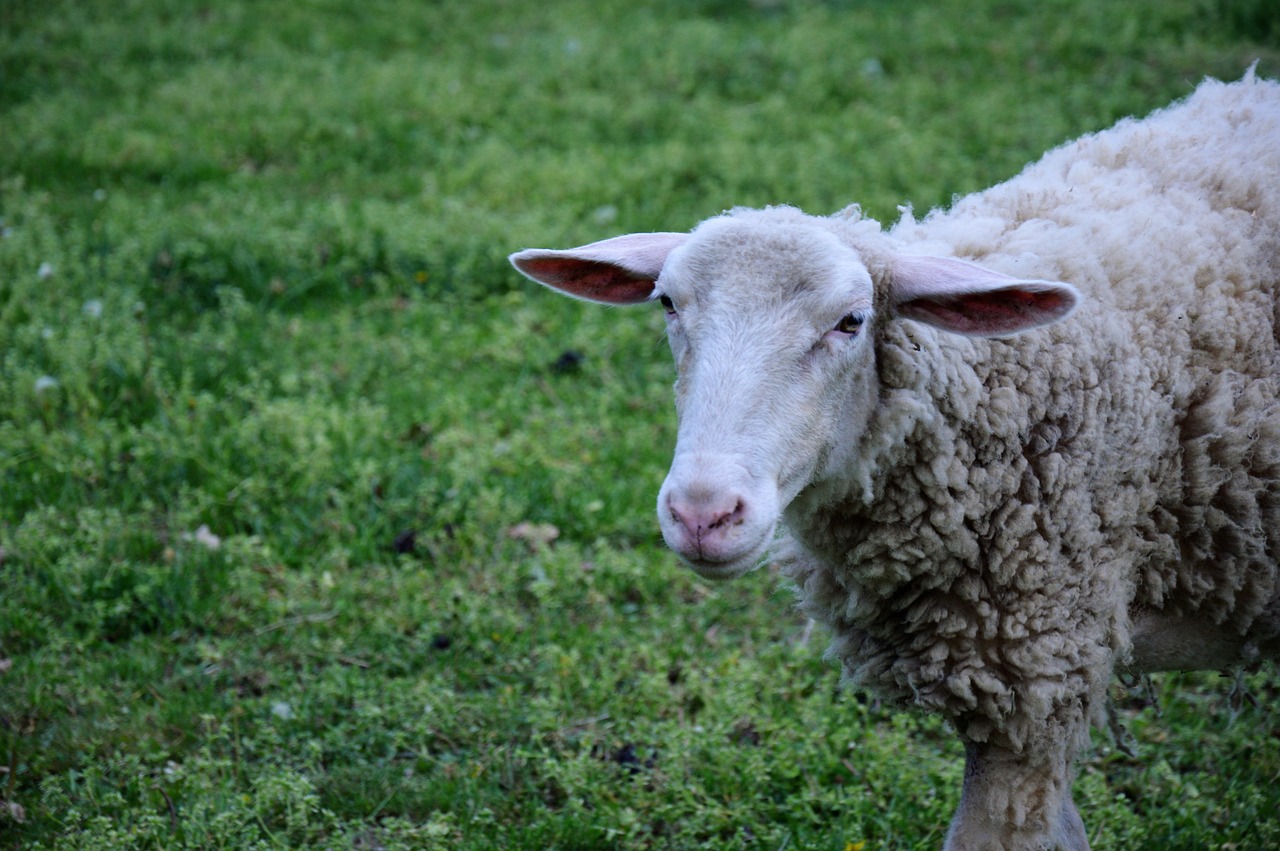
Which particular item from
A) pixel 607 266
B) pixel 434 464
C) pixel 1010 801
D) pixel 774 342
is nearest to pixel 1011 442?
pixel 774 342

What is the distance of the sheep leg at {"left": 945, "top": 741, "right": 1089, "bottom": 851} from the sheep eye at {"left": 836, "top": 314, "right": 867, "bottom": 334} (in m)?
0.98

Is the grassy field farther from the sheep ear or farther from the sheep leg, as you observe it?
the sheep ear

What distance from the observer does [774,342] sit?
2.36 m

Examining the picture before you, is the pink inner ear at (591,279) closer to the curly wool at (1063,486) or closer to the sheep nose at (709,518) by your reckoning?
the curly wool at (1063,486)

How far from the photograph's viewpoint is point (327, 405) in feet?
15.9

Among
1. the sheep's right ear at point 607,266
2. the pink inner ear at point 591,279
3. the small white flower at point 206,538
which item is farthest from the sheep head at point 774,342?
the small white flower at point 206,538

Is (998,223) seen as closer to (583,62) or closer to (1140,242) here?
(1140,242)

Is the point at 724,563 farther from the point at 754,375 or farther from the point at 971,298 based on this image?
the point at 971,298

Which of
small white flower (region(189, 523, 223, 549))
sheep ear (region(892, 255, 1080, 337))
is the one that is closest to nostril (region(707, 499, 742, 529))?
sheep ear (region(892, 255, 1080, 337))

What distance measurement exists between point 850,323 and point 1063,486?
611 mm

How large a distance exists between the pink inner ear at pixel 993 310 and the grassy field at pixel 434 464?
4.37ft

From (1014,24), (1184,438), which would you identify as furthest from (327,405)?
(1014,24)

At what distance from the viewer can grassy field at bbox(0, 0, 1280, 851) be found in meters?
3.21

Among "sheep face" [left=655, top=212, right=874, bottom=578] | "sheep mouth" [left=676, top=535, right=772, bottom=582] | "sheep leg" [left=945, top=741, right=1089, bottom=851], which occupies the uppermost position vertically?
"sheep face" [left=655, top=212, right=874, bottom=578]
